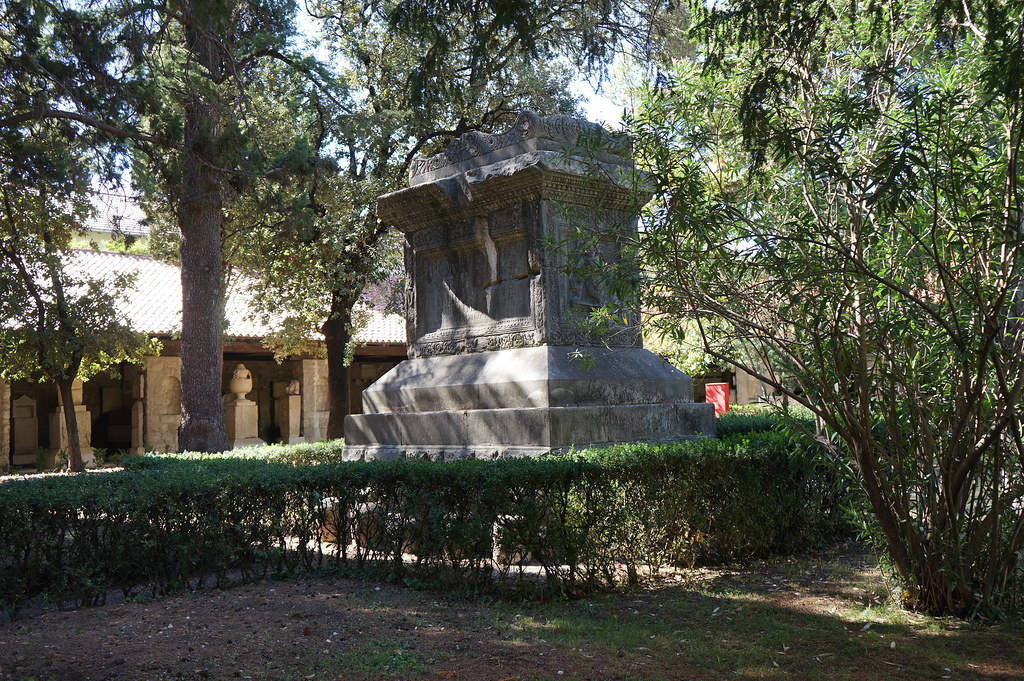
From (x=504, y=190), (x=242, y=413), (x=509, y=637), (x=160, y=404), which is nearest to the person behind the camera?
(x=509, y=637)

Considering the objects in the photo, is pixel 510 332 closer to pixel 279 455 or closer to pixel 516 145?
pixel 516 145

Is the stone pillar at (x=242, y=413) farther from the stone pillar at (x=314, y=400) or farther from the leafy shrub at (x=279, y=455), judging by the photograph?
the leafy shrub at (x=279, y=455)

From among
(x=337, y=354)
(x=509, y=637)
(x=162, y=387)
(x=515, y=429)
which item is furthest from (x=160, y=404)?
(x=509, y=637)

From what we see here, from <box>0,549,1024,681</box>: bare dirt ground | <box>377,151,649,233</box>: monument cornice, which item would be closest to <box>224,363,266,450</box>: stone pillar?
<box>377,151,649,233</box>: monument cornice

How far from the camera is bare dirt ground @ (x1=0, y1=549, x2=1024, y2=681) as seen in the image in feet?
11.8

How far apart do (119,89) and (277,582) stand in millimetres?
4997

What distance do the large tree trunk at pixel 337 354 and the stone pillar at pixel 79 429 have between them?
582cm

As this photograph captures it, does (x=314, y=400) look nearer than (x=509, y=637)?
No

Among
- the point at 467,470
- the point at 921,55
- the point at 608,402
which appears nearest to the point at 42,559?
the point at 467,470

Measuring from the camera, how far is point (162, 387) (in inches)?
750

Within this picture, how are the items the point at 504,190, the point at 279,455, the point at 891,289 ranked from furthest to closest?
the point at 279,455 → the point at 504,190 → the point at 891,289

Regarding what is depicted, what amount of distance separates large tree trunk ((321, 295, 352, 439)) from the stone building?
1.38 m

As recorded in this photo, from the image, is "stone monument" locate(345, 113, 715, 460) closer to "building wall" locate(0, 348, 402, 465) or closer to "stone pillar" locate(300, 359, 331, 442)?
"building wall" locate(0, 348, 402, 465)

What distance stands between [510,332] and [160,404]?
14.2 metres
